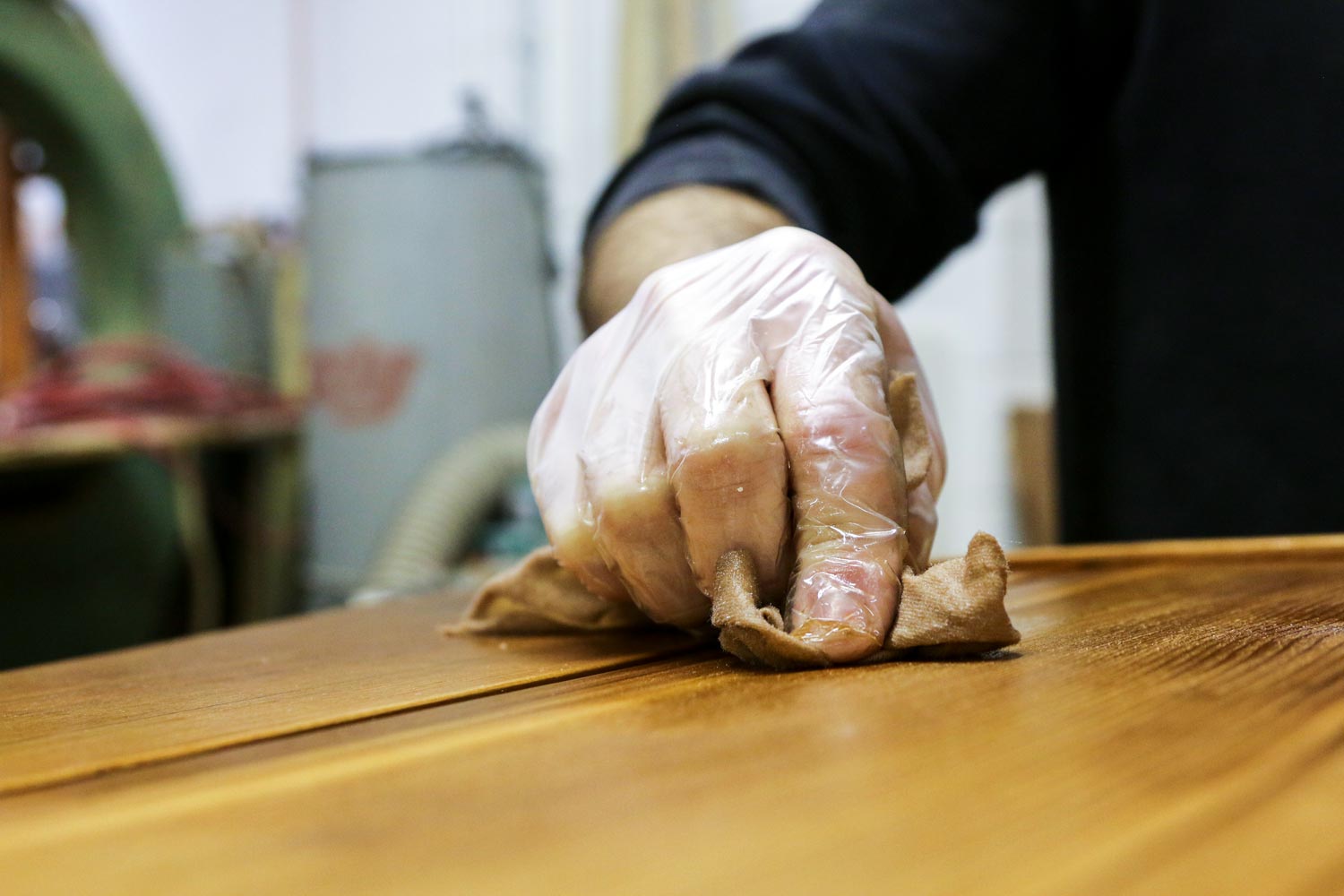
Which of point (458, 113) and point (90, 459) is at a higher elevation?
point (458, 113)

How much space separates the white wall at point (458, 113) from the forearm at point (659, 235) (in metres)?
0.92

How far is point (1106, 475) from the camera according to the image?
1.31 m

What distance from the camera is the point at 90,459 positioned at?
7.35 feet

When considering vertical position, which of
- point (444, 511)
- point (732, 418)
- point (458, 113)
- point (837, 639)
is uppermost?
point (458, 113)

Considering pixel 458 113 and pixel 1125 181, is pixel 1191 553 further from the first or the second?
pixel 458 113

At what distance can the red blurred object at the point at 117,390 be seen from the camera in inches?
92.6

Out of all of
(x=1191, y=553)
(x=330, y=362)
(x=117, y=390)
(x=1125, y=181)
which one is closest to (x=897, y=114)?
(x=1125, y=181)

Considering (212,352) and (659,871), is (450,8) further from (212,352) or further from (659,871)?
(659,871)

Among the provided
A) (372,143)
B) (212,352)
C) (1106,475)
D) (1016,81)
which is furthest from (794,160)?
(372,143)

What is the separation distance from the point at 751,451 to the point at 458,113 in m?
3.51

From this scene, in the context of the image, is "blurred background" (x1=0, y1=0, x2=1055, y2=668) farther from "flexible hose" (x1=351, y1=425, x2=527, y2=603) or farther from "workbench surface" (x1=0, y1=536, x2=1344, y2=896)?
"workbench surface" (x1=0, y1=536, x2=1344, y2=896)

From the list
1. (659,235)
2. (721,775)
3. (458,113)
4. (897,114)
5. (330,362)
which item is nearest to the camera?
(721,775)

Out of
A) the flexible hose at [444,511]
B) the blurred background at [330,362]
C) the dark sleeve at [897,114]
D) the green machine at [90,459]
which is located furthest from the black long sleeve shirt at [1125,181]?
the green machine at [90,459]

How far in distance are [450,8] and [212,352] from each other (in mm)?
1499
